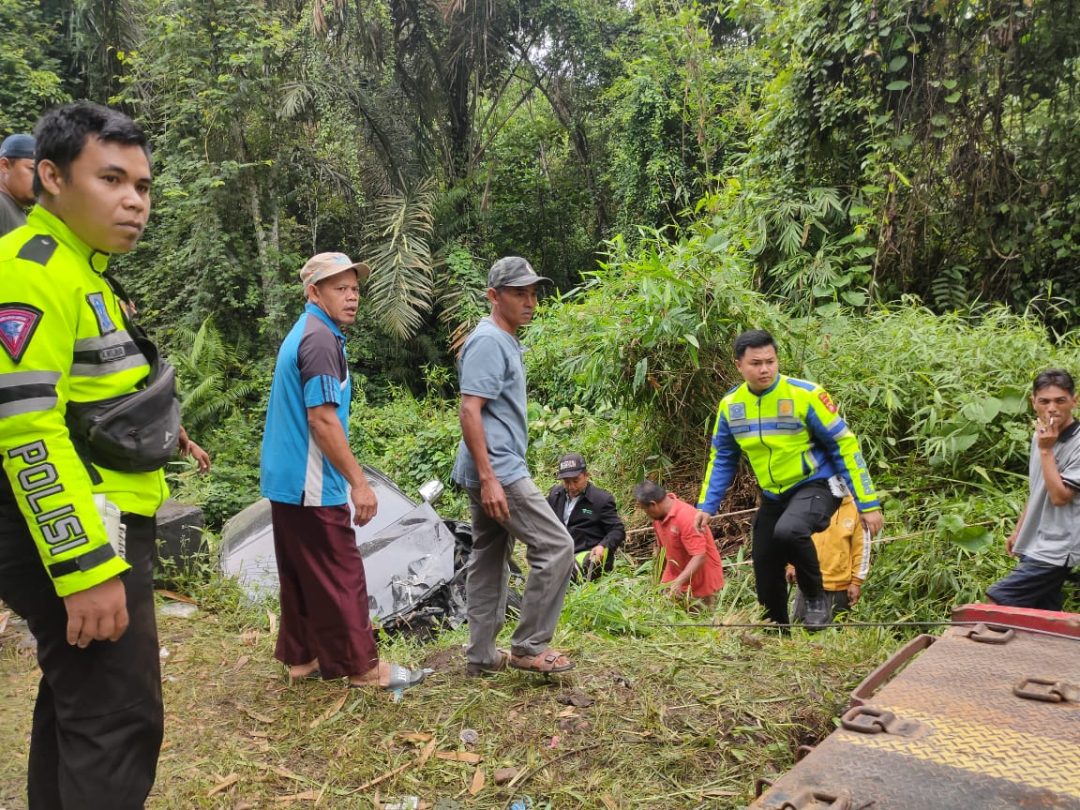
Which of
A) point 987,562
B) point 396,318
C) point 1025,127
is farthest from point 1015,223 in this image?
point 396,318

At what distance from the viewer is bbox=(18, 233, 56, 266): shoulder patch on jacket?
5.92 feet

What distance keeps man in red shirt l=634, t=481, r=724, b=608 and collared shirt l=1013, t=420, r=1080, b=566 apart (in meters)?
1.84

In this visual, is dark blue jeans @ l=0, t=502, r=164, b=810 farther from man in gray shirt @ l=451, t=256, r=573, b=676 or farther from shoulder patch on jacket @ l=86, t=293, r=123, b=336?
man in gray shirt @ l=451, t=256, r=573, b=676

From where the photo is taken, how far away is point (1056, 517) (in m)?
3.99

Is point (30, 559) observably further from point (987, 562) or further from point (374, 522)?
point (987, 562)

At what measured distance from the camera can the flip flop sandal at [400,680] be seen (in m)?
3.50

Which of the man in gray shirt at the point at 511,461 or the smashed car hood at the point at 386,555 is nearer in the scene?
the man in gray shirt at the point at 511,461

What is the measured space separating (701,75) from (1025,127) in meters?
7.25

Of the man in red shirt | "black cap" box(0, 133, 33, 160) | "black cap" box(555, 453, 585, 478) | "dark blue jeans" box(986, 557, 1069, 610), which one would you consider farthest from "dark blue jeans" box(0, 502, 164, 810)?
"black cap" box(555, 453, 585, 478)

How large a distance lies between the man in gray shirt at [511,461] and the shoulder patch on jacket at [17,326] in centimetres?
174

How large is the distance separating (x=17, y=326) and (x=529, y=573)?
7.13 feet

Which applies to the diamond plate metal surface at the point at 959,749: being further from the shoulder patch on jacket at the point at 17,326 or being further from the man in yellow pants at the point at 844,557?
the man in yellow pants at the point at 844,557

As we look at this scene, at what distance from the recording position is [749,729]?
3.04 meters

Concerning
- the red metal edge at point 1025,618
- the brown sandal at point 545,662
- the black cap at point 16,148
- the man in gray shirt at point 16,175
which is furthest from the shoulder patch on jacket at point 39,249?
the red metal edge at point 1025,618
